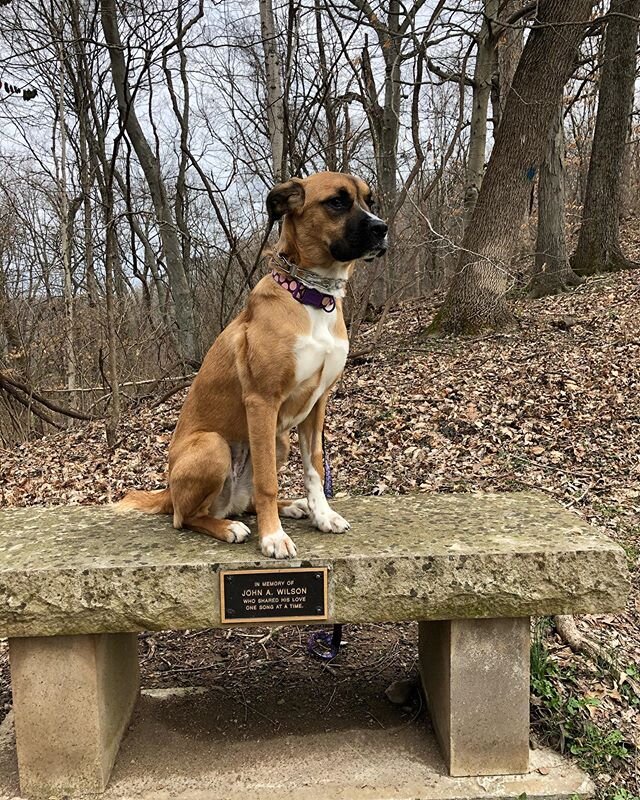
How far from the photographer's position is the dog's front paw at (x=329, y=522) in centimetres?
275

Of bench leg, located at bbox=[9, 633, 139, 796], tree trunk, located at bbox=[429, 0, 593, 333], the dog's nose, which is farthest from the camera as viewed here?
tree trunk, located at bbox=[429, 0, 593, 333]

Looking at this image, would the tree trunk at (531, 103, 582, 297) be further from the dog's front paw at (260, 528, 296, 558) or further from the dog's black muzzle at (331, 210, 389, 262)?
the dog's front paw at (260, 528, 296, 558)

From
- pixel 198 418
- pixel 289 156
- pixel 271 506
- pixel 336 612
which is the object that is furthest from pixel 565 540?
pixel 289 156

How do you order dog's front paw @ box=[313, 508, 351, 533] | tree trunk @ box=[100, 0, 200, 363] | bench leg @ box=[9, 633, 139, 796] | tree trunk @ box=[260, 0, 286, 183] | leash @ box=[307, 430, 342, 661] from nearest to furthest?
1. bench leg @ box=[9, 633, 139, 796]
2. dog's front paw @ box=[313, 508, 351, 533]
3. leash @ box=[307, 430, 342, 661]
4. tree trunk @ box=[260, 0, 286, 183]
5. tree trunk @ box=[100, 0, 200, 363]

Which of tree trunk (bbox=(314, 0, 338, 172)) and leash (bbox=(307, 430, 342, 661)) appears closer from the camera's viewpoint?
leash (bbox=(307, 430, 342, 661))

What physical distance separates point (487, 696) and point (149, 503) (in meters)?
1.82

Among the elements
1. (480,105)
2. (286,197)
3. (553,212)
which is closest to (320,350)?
(286,197)

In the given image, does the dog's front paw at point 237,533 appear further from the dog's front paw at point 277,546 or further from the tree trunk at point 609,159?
the tree trunk at point 609,159

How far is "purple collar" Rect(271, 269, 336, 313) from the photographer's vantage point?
2496 mm

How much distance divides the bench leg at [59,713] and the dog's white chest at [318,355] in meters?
1.24

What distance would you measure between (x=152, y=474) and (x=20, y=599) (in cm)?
361

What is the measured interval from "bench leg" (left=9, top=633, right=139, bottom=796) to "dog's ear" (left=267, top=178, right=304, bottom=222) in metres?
1.83

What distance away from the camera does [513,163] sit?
7.75 metres

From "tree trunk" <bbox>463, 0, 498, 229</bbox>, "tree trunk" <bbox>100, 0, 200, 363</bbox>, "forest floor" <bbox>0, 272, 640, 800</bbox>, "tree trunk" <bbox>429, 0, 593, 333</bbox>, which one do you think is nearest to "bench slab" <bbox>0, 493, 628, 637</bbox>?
"forest floor" <bbox>0, 272, 640, 800</bbox>
